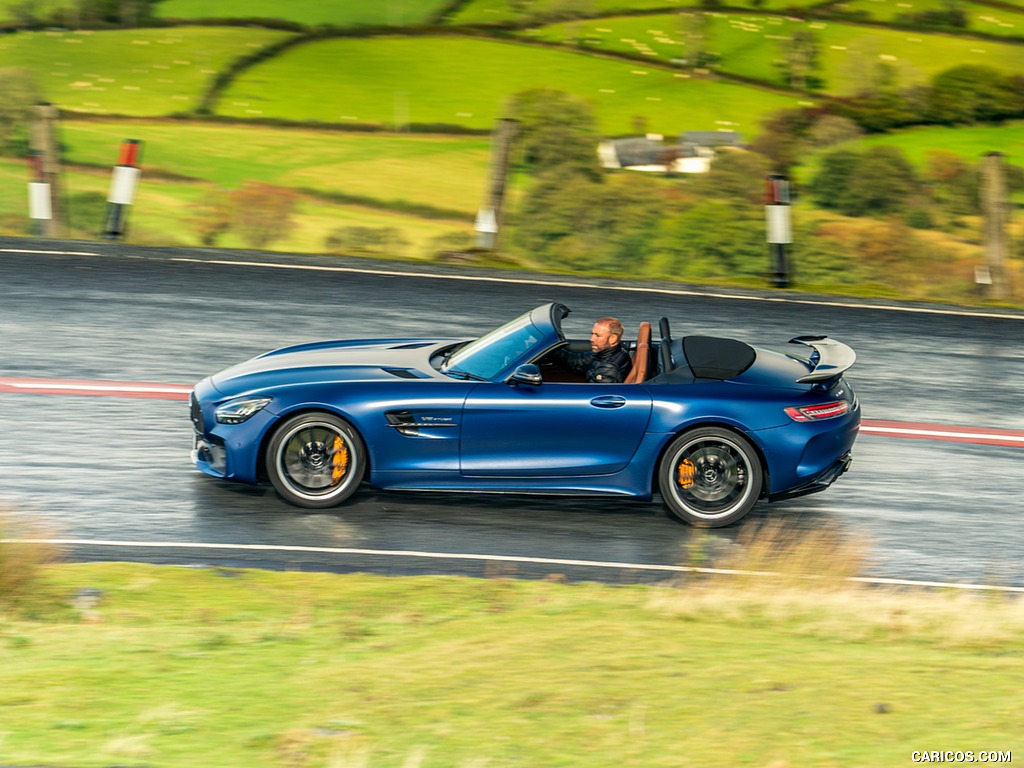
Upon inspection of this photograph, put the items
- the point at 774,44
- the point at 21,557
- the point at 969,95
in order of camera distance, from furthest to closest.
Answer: the point at 774,44 < the point at 969,95 < the point at 21,557

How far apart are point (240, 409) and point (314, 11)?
61.1 m

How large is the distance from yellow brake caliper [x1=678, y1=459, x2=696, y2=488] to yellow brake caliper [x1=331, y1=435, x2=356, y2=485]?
2246mm

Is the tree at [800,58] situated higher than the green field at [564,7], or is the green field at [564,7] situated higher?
the green field at [564,7]

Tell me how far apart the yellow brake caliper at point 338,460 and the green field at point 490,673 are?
1.24m

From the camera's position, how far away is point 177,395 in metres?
11.7

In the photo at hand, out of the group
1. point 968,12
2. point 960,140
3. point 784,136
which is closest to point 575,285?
point 784,136

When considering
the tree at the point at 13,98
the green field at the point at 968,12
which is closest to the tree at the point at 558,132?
the tree at the point at 13,98

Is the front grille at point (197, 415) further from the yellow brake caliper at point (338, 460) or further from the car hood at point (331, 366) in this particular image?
the yellow brake caliper at point (338, 460)

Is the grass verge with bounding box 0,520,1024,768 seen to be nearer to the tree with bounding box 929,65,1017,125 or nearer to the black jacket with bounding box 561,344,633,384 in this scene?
the black jacket with bounding box 561,344,633,384

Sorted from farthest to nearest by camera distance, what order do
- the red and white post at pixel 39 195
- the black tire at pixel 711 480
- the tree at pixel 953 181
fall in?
the tree at pixel 953 181 < the red and white post at pixel 39 195 < the black tire at pixel 711 480

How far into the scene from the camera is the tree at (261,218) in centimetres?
2900

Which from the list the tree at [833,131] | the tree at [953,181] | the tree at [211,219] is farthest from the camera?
the tree at [833,131]

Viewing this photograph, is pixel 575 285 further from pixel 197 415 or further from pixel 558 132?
pixel 558 132

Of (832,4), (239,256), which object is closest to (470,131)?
(832,4)
